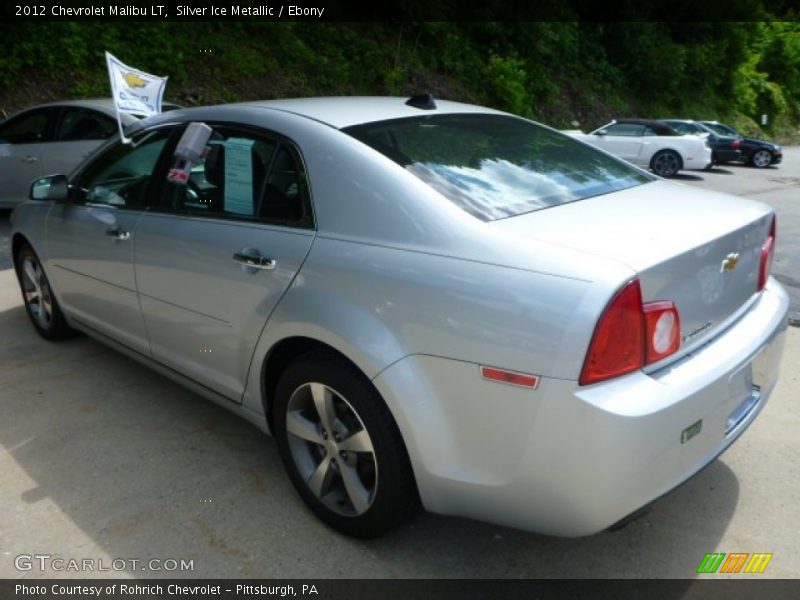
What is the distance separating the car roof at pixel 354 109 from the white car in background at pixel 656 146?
13.9 meters

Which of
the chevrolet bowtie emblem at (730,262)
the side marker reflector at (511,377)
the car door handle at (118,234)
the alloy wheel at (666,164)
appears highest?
the chevrolet bowtie emblem at (730,262)

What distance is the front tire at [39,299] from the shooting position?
13.8ft

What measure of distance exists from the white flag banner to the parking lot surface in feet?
6.09

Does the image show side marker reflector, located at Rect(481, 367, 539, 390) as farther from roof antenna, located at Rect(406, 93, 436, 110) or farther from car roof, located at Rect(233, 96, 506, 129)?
roof antenna, located at Rect(406, 93, 436, 110)

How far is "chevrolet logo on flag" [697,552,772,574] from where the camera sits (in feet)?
7.77

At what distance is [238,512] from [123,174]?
6.21 feet

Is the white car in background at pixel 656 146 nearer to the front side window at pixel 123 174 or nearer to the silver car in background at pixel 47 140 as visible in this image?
the silver car in background at pixel 47 140

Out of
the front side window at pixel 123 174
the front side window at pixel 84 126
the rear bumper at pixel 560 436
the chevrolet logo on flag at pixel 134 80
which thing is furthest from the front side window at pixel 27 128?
the rear bumper at pixel 560 436

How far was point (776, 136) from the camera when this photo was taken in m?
33.2

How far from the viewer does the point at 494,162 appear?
2641mm

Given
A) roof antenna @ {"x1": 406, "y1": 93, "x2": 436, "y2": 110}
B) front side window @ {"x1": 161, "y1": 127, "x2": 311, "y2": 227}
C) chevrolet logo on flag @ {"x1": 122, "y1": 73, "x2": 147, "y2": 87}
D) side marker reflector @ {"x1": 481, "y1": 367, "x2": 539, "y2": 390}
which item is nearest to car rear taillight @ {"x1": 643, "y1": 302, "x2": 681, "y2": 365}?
side marker reflector @ {"x1": 481, "y1": 367, "x2": 539, "y2": 390}

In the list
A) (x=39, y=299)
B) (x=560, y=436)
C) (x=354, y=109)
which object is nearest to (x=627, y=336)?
(x=560, y=436)

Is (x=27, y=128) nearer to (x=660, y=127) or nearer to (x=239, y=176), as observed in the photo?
(x=239, y=176)

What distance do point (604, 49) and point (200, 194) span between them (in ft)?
90.2
